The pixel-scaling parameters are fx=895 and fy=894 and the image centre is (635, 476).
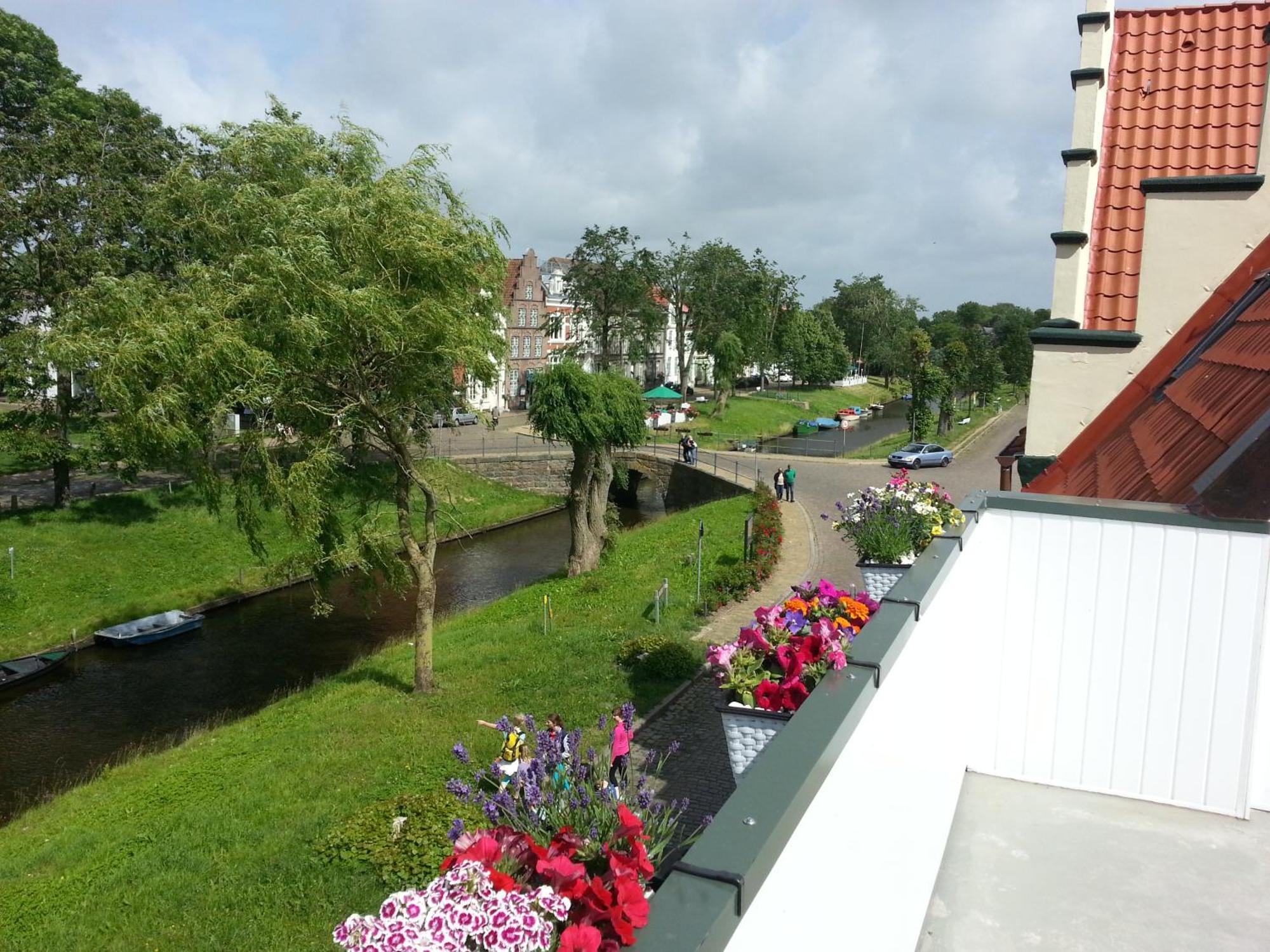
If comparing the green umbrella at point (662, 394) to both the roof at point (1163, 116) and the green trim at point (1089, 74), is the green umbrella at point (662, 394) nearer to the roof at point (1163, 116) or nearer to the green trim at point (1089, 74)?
the roof at point (1163, 116)

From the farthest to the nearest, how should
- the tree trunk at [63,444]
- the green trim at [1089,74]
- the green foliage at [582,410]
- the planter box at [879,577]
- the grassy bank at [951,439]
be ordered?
1. the grassy bank at [951,439]
2. the tree trunk at [63,444]
3. the green foliage at [582,410]
4. the green trim at [1089,74]
5. the planter box at [879,577]

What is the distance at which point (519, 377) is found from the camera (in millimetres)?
62531

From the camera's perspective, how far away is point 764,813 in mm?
1860

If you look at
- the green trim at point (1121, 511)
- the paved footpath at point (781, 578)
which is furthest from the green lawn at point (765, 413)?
the green trim at point (1121, 511)

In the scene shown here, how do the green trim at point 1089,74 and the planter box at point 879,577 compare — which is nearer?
the planter box at point 879,577

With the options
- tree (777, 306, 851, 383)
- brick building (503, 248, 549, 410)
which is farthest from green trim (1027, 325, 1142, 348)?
tree (777, 306, 851, 383)

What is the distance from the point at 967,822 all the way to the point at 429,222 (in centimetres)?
1110

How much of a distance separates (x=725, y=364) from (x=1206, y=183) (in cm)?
4969

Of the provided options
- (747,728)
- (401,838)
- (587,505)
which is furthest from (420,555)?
(747,728)

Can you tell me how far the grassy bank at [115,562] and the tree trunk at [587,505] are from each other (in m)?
2.82

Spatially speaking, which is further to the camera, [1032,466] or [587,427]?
[587,427]

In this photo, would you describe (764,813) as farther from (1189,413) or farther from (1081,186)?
(1081,186)

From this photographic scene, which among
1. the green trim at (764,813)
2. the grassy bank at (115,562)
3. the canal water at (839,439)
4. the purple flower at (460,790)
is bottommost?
the grassy bank at (115,562)

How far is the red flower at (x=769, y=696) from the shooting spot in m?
4.27
